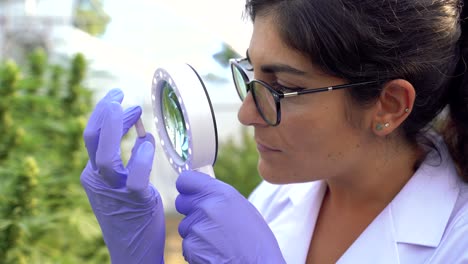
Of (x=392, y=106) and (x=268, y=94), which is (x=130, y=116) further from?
(x=392, y=106)

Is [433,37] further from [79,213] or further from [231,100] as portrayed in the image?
[231,100]

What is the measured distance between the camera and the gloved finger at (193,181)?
1.47 metres

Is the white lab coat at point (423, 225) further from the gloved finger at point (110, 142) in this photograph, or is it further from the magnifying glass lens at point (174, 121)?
the gloved finger at point (110, 142)

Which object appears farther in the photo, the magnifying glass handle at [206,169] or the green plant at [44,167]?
the green plant at [44,167]

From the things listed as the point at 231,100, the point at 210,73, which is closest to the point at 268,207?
the point at 210,73

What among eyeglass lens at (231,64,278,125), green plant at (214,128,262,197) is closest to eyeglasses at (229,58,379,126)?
eyeglass lens at (231,64,278,125)

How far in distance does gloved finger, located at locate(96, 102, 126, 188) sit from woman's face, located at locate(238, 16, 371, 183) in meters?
0.30

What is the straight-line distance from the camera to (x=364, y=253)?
5.05 ft

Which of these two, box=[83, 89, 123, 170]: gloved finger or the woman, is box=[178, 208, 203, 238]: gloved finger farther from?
box=[83, 89, 123, 170]: gloved finger

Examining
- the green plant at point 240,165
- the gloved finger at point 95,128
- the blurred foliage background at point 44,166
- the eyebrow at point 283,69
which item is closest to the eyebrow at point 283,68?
the eyebrow at point 283,69

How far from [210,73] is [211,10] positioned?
274mm

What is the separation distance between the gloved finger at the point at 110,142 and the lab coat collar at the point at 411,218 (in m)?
0.60

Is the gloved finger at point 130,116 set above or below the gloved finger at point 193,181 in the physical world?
above

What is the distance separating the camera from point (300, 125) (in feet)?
4.76
